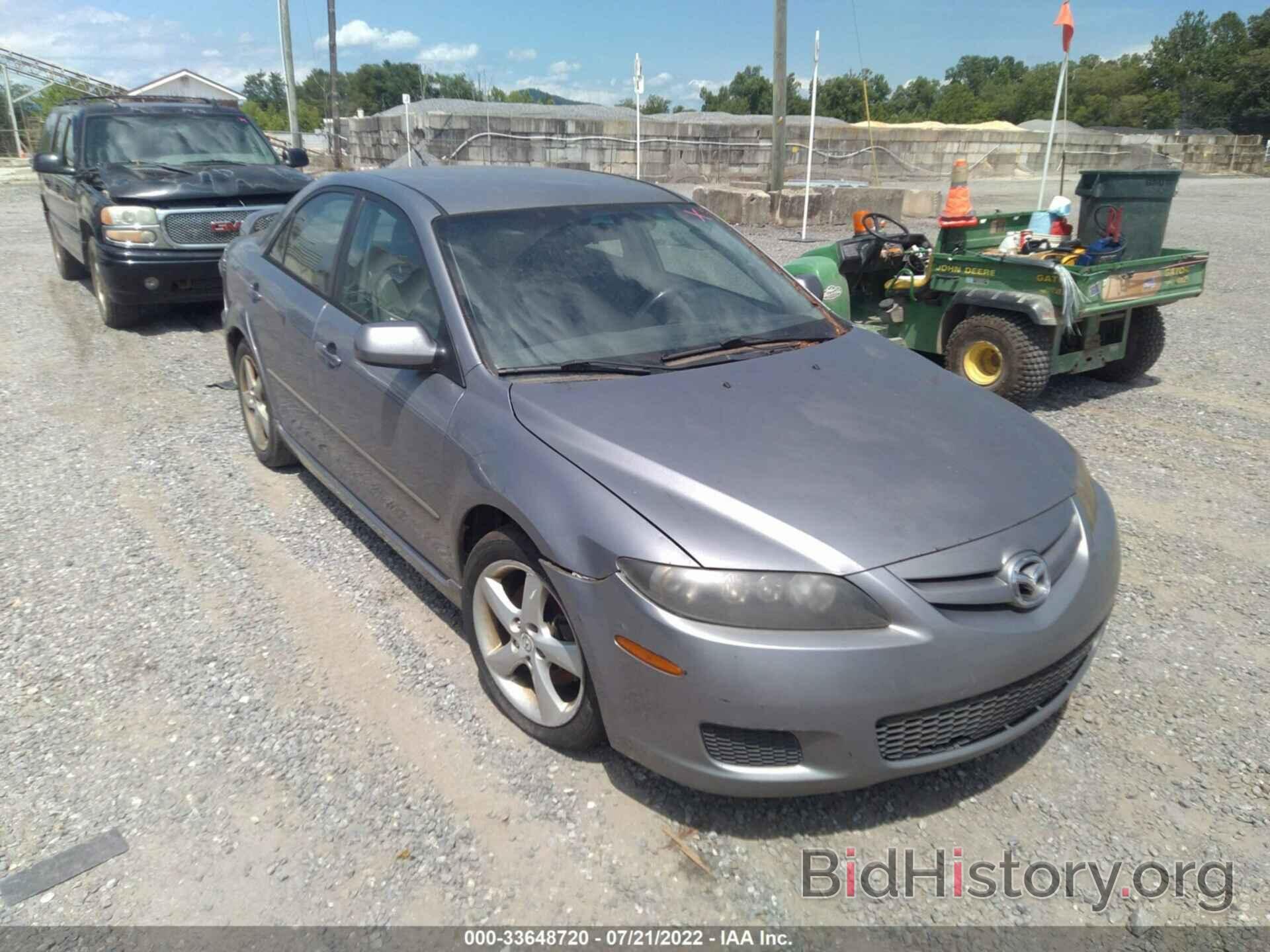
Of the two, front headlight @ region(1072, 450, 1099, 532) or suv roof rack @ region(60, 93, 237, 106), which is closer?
front headlight @ region(1072, 450, 1099, 532)

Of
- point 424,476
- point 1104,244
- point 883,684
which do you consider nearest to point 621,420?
point 424,476

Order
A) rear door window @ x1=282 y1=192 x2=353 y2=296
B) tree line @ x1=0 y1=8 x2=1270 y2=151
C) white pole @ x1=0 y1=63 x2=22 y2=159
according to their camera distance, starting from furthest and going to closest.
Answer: tree line @ x1=0 y1=8 x2=1270 y2=151 → white pole @ x1=0 y1=63 x2=22 y2=159 → rear door window @ x1=282 y1=192 x2=353 y2=296

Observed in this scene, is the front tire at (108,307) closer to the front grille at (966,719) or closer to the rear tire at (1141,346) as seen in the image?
the front grille at (966,719)

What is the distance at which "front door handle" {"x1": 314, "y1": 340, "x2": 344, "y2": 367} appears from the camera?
3.78 metres

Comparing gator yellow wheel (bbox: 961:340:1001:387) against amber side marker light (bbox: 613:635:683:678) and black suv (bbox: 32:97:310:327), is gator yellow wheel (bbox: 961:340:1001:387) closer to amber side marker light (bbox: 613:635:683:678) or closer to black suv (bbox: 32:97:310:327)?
amber side marker light (bbox: 613:635:683:678)

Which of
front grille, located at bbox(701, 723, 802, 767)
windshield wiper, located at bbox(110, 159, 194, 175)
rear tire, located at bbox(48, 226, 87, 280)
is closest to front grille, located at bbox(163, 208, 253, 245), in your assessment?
windshield wiper, located at bbox(110, 159, 194, 175)

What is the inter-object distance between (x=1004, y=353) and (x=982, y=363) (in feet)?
0.97

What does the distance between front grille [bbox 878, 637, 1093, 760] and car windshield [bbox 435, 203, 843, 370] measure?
1.49 m

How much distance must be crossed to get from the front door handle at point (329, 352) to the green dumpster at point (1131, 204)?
4939 mm

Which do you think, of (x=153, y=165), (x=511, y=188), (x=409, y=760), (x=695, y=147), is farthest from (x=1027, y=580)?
(x=695, y=147)

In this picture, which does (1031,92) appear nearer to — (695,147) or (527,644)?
(695,147)

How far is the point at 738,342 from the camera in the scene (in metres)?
3.41

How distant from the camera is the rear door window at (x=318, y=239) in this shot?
4062 mm

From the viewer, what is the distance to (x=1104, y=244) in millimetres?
6059
